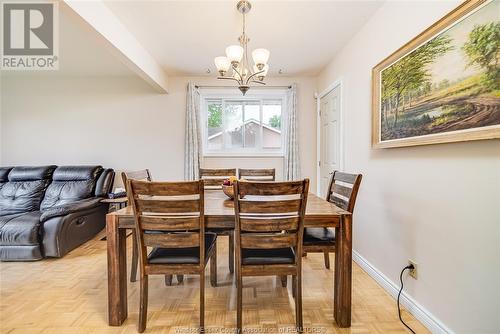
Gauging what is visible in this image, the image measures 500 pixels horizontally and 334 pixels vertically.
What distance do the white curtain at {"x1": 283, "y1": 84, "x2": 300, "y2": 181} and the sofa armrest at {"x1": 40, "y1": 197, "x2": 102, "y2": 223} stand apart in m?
2.73

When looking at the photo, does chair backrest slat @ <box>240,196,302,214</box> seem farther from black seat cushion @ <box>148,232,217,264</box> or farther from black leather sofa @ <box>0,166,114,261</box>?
black leather sofa @ <box>0,166,114,261</box>

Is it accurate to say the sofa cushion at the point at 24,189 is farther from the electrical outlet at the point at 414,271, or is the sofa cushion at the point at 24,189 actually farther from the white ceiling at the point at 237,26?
the electrical outlet at the point at 414,271

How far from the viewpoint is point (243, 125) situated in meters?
3.99

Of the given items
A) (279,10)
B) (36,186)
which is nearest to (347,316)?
(279,10)

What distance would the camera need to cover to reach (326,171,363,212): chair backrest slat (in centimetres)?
175

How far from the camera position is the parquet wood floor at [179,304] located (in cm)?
159

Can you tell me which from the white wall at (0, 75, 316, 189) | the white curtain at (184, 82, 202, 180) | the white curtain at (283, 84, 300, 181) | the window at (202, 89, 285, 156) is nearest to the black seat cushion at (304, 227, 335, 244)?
the white curtain at (283, 84, 300, 181)

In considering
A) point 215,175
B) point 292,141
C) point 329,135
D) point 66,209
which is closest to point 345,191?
point 215,175

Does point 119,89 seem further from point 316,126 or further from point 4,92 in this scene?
point 316,126

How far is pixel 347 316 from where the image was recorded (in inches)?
61.7

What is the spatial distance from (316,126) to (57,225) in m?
3.60

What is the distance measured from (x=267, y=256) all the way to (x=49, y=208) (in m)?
3.17

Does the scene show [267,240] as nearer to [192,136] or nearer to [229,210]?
A: [229,210]

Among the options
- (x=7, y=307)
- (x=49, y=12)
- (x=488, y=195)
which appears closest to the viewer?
(x=488, y=195)
